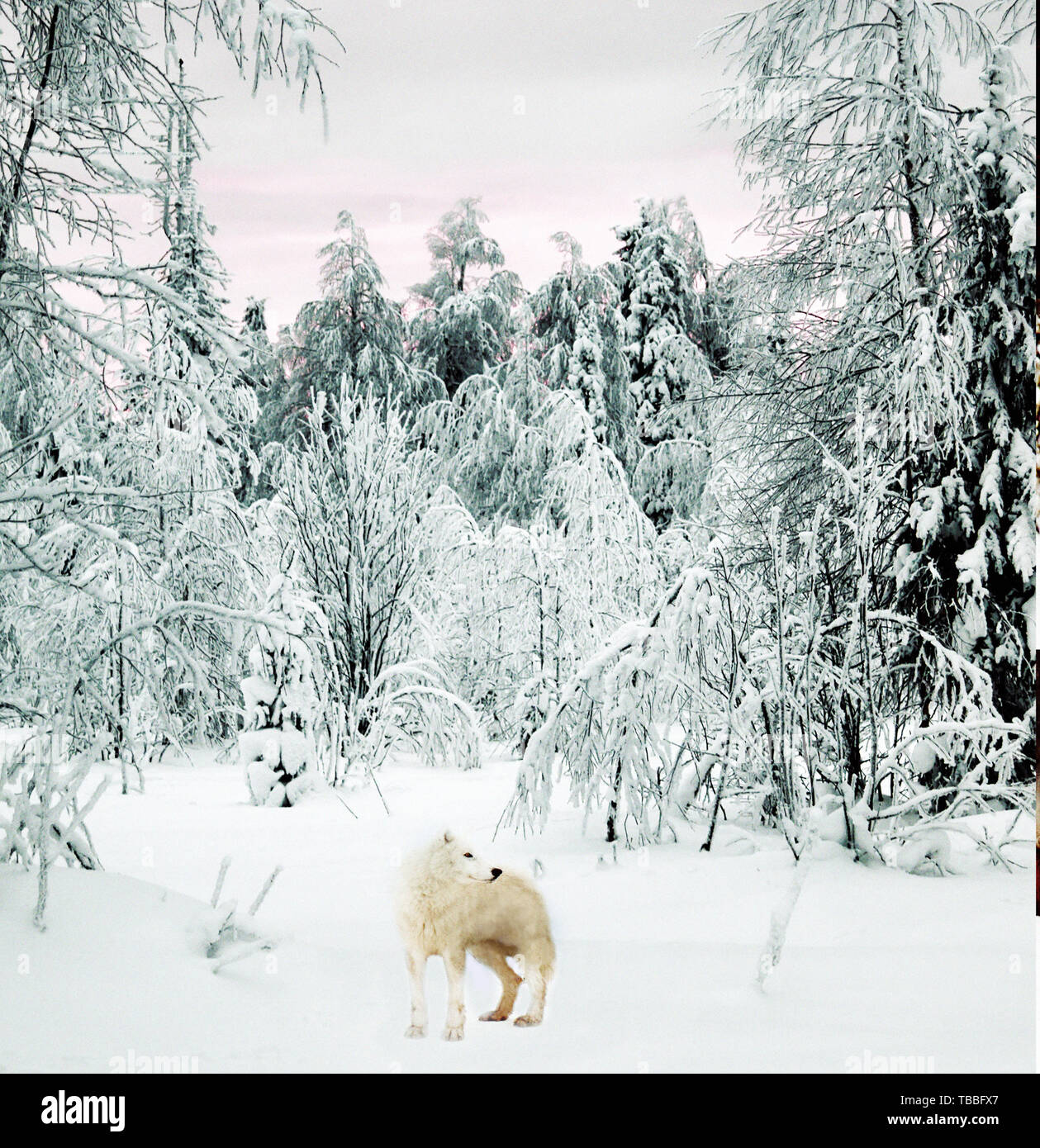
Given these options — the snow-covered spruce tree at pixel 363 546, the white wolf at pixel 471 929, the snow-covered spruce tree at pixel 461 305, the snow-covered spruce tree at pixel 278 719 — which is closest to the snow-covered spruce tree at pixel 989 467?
the snow-covered spruce tree at pixel 278 719

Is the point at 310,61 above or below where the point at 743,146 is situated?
below

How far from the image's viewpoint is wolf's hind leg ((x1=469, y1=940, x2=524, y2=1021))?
1979 mm

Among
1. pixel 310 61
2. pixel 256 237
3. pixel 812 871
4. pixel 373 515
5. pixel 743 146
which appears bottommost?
pixel 812 871

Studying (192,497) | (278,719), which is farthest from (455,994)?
(192,497)

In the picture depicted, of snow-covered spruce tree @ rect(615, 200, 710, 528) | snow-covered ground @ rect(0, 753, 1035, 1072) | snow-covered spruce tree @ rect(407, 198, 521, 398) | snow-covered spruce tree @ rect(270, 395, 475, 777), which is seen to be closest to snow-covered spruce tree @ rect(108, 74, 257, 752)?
snow-covered spruce tree @ rect(270, 395, 475, 777)

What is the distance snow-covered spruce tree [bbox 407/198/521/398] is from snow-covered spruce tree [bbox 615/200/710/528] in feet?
6.98

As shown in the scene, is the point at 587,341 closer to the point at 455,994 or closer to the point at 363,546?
the point at 363,546

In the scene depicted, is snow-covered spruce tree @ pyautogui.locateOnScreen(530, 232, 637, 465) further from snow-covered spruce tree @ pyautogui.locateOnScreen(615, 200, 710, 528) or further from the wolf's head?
the wolf's head

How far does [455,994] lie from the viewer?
194cm

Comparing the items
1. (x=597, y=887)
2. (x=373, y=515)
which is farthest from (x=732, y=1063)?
(x=373, y=515)

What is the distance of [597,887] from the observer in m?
3.42

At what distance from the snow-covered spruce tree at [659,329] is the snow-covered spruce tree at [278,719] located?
8715mm
